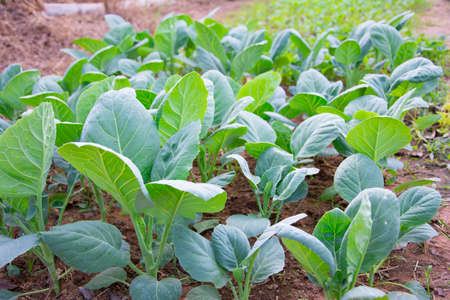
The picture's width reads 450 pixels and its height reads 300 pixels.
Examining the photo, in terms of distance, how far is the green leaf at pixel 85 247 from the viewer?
42.3 inches

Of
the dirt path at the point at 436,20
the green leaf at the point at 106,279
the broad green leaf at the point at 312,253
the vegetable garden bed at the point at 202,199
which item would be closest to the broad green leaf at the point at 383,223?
the vegetable garden bed at the point at 202,199

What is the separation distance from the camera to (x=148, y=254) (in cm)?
122

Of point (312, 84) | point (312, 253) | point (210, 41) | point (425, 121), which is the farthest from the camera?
point (210, 41)

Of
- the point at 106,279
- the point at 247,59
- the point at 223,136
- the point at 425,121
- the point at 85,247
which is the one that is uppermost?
the point at 247,59

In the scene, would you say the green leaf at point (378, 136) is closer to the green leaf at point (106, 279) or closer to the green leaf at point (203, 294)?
the green leaf at point (203, 294)

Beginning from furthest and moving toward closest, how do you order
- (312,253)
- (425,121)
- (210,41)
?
(210,41) < (425,121) < (312,253)

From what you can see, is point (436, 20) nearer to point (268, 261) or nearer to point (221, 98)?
point (221, 98)

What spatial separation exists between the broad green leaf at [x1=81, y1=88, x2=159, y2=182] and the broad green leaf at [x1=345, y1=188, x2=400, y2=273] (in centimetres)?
61

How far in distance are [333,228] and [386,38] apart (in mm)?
1569

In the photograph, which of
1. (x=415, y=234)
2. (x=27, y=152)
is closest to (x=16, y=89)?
(x=27, y=152)

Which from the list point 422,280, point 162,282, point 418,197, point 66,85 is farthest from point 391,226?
point 66,85

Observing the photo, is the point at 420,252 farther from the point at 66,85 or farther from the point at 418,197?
the point at 66,85

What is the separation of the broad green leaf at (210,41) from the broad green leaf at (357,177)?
4.46ft

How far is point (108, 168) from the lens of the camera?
0.98 metres
